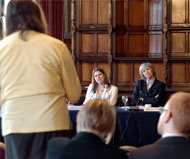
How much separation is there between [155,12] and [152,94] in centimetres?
233

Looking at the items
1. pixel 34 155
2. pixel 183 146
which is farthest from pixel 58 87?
pixel 183 146

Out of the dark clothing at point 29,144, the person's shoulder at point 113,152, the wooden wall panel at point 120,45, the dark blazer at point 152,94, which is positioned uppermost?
the wooden wall panel at point 120,45

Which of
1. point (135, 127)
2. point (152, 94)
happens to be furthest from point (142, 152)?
point (152, 94)

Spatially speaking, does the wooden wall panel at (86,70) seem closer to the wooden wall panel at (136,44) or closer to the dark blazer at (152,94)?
the wooden wall panel at (136,44)

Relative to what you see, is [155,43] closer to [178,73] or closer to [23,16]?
[178,73]

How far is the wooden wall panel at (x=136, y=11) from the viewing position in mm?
6961

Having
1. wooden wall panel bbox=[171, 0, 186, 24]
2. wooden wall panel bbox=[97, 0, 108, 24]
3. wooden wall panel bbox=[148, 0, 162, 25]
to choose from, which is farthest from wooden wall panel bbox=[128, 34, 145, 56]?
wooden wall panel bbox=[171, 0, 186, 24]

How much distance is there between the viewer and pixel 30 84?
1867 millimetres

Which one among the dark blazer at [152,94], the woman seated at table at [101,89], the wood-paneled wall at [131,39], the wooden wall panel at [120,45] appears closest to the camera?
the woman seated at table at [101,89]

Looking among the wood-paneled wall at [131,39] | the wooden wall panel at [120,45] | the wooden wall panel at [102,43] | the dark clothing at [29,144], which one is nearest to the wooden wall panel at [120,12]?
the wood-paneled wall at [131,39]

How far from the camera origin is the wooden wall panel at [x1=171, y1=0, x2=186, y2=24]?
22.2 feet

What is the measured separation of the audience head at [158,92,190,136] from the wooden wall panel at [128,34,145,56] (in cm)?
554

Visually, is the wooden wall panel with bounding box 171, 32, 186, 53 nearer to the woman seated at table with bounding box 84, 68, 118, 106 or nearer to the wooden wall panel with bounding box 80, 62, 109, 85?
the wooden wall panel with bounding box 80, 62, 109, 85

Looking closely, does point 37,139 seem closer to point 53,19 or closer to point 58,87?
point 58,87
